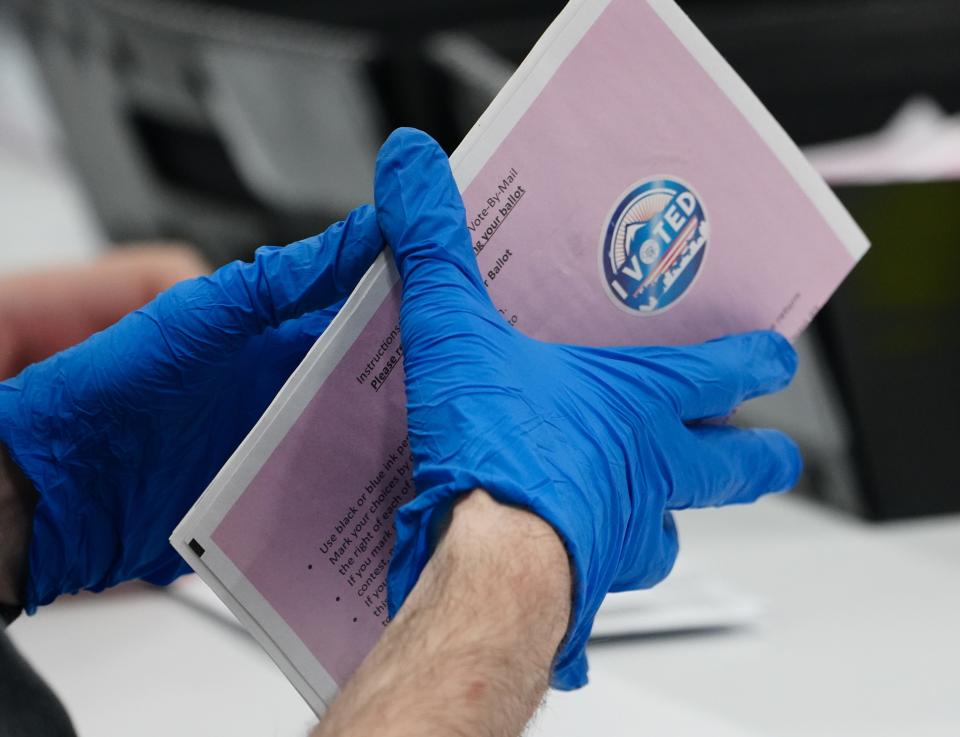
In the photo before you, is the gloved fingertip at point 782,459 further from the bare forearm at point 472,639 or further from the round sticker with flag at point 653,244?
the bare forearm at point 472,639

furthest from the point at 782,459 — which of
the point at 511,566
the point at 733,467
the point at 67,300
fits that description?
the point at 67,300

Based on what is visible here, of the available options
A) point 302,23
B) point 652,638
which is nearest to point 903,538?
point 652,638

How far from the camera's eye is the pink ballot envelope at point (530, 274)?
638 millimetres

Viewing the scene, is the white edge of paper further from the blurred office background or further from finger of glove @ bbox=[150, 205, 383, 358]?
the blurred office background

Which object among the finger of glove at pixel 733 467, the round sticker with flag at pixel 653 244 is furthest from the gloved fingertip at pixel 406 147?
the finger of glove at pixel 733 467

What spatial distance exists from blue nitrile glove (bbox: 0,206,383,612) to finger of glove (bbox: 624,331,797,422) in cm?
20

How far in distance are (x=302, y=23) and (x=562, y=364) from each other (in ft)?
6.84

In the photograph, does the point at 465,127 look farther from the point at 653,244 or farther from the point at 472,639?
the point at 472,639

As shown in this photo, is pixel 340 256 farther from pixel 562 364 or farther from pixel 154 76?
pixel 154 76

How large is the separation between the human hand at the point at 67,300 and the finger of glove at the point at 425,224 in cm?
53

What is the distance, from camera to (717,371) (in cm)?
70

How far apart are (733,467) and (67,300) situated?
778 mm

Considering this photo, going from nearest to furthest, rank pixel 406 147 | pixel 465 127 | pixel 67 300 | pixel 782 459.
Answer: pixel 406 147, pixel 782 459, pixel 67 300, pixel 465 127

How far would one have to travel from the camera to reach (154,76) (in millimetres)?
1727
